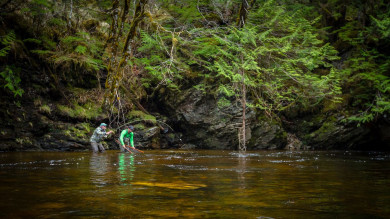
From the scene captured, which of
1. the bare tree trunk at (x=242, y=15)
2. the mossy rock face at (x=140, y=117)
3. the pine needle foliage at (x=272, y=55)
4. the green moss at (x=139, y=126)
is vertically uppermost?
the bare tree trunk at (x=242, y=15)

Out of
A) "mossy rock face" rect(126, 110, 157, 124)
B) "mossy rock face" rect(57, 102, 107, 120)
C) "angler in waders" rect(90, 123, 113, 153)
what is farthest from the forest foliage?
"angler in waders" rect(90, 123, 113, 153)

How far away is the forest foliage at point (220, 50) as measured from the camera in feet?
46.5

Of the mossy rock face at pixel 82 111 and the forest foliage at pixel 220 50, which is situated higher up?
the forest foliage at pixel 220 50

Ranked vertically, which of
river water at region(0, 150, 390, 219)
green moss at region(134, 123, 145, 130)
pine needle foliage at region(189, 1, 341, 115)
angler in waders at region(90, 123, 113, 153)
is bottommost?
river water at region(0, 150, 390, 219)

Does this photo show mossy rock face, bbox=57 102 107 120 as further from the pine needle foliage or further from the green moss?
the pine needle foliage

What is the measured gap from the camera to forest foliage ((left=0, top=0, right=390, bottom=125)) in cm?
1416

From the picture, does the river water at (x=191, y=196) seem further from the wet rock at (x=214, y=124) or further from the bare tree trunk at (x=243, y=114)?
the wet rock at (x=214, y=124)

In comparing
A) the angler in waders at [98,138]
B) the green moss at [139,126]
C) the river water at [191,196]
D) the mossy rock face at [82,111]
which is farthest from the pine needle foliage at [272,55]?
the river water at [191,196]

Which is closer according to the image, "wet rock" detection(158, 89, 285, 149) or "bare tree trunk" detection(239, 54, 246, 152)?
Result: "bare tree trunk" detection(239, 54, 246, 152)

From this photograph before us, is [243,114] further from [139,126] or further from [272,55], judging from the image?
[139,126]

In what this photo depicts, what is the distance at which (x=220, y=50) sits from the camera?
46.4 feet

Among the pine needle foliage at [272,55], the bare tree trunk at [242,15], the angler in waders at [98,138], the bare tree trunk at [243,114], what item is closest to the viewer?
the angler in waders at [98,138]

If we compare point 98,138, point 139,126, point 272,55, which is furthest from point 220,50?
point 98,138

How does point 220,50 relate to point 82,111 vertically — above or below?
above
